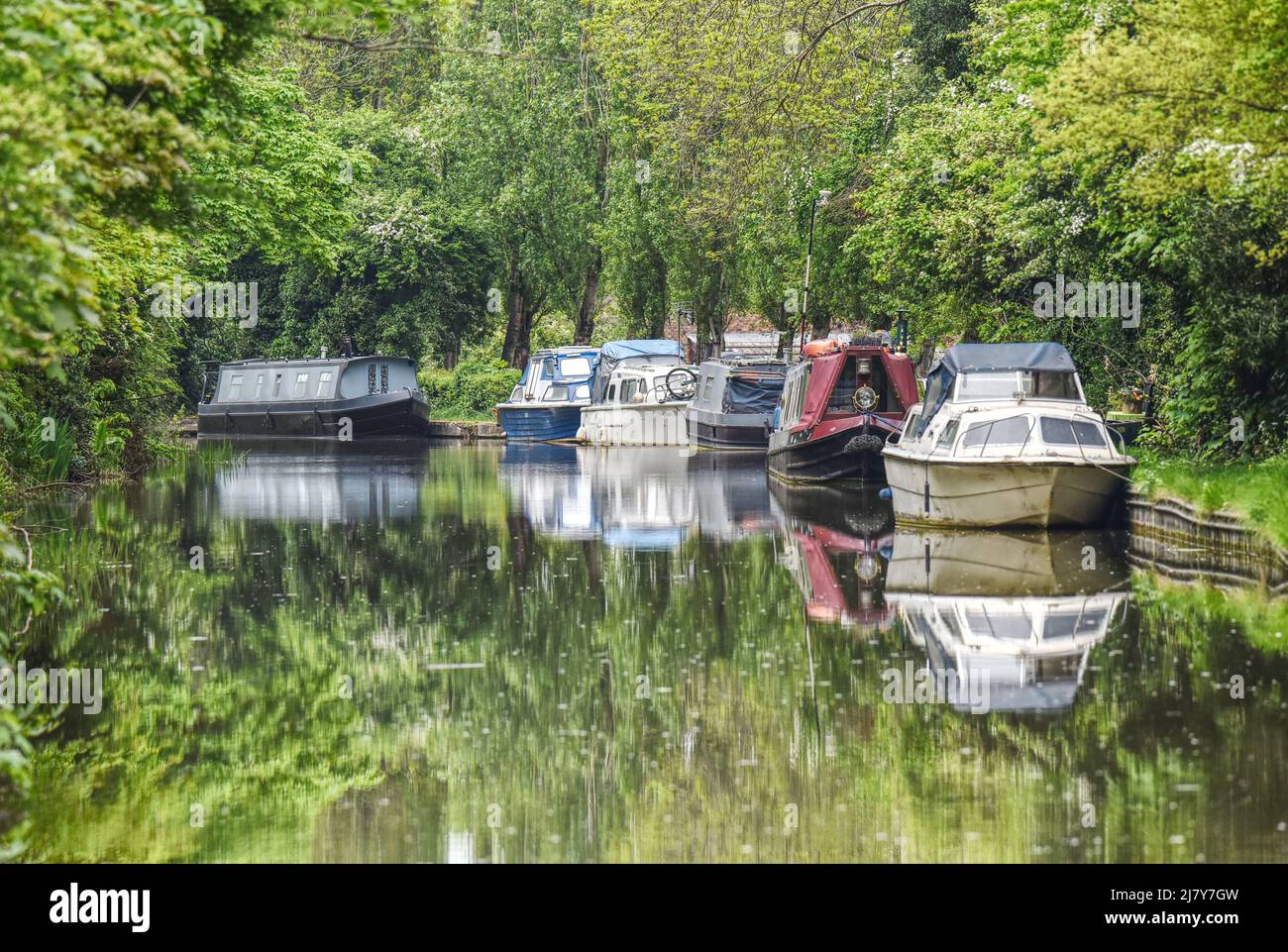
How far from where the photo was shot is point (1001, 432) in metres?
20.4

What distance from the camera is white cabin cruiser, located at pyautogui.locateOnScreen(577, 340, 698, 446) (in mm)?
46281

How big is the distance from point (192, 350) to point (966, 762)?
163 ft

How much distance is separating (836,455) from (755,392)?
11.9 meters

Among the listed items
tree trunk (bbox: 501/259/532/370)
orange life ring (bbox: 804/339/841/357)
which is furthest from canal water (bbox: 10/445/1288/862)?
tree trunk (bbox: 501/259/532/370)

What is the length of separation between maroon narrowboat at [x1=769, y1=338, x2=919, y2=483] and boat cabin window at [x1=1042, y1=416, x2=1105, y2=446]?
8.32 m

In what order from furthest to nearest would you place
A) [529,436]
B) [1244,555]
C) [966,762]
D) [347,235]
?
[347,235], [529,436], [1244,555], [966,762]

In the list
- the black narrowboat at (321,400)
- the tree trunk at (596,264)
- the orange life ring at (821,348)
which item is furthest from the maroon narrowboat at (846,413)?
the black narrowboat at (321,400)

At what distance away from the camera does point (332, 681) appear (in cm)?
1152

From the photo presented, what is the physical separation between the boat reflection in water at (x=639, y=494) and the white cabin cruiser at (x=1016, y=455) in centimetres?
247

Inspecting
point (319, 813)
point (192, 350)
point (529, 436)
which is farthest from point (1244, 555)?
point (192, 350)

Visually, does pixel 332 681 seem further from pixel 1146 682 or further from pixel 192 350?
pixel 192 350

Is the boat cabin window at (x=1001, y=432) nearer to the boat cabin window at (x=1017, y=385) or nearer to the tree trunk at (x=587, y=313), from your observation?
the boat cabin window at (x=1017, y=385)

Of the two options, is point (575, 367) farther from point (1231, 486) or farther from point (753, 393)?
point (1231, 486)

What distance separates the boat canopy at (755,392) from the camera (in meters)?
41.1
